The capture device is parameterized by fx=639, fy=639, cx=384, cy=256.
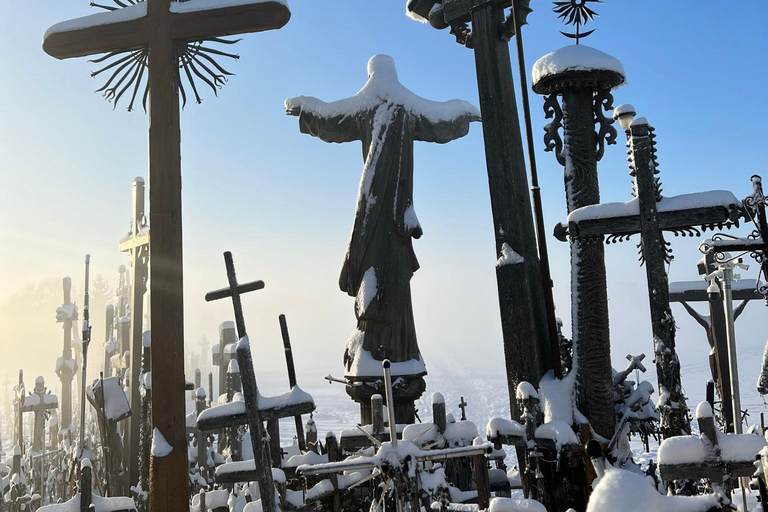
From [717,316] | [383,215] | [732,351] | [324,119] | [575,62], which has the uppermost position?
[324,119]

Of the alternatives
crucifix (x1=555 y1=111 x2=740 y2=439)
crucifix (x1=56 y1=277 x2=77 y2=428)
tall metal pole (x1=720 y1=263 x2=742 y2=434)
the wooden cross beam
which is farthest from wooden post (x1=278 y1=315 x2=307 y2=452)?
crucifix (x1=56 y1=277 x2=77 y2=428)

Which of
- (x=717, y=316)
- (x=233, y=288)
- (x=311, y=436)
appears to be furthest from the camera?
(x=717, y=316)

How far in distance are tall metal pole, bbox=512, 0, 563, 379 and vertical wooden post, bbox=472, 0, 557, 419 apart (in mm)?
149

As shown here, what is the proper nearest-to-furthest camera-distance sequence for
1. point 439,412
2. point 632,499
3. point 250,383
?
point 632,499
point 250,383
point 439,412

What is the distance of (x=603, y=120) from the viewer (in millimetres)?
5836

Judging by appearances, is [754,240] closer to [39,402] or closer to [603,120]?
[603,120]

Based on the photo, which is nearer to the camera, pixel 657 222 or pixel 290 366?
pixel 657 222

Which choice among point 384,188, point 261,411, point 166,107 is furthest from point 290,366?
point 166,107

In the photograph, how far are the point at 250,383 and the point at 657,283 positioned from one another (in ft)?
11.6

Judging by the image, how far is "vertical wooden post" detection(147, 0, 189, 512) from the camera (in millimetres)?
4613

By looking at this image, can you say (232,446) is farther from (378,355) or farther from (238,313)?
(238,313)

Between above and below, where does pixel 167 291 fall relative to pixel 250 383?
above

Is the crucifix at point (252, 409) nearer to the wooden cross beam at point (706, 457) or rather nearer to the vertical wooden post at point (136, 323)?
the wooden cross beam at point (706, 457)

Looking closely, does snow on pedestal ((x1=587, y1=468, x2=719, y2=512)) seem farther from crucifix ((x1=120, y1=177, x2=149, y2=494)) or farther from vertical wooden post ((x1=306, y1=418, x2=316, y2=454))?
crucifix ((x1=120, y1=177, x2=149, y2=494))
